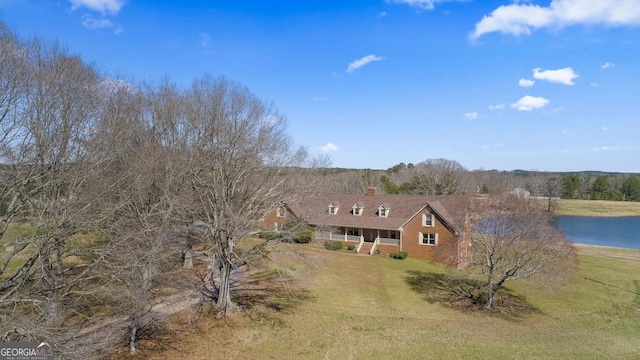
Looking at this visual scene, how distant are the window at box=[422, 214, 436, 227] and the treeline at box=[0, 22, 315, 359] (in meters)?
19.3

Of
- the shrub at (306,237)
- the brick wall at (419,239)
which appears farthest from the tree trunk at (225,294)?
the brick wall at (419,239)

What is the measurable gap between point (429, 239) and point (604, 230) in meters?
59.6

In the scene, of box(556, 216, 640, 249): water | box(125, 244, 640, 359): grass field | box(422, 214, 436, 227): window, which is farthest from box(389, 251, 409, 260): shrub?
box(556, 216, 640, 249): water

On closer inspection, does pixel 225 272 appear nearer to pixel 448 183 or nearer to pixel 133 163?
pixel 133 163

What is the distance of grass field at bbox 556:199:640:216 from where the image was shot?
315ft

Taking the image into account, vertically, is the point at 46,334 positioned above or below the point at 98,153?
below

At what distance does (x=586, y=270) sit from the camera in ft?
118

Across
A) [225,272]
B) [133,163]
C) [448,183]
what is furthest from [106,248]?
[448,183]

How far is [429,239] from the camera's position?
3800 cm

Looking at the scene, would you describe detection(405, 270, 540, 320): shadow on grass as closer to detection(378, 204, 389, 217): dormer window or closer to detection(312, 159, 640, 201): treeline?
detection(378, 204, 389, 217): dormer window

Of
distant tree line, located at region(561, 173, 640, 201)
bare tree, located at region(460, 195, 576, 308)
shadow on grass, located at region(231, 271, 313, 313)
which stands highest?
distant tree line, located at region(561, 173, 640, 201)

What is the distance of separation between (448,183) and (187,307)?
70.3 metres

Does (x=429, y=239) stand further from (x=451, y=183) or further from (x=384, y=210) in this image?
(x=451, y=183)

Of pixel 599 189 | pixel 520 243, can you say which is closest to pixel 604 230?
pixel 599 189
